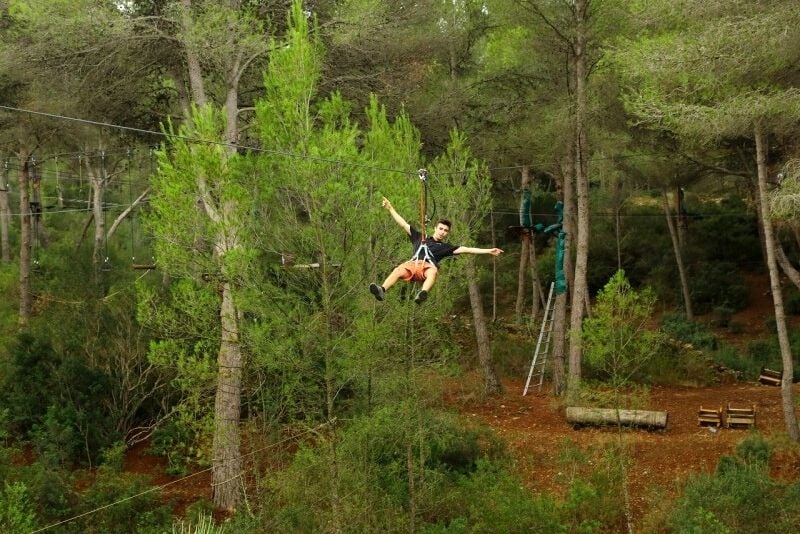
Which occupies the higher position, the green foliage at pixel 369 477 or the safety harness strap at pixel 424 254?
the safety harness strap at pixel 424 254

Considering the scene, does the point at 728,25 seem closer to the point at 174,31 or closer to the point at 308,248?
the point at 308,248

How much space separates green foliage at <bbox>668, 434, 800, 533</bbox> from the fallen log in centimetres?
288

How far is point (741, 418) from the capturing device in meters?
16.8

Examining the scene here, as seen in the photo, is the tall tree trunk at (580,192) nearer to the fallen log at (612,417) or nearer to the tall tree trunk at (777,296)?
the fallen log at (612,417)

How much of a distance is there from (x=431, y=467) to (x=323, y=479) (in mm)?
3233

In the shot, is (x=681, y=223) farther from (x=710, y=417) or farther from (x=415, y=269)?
(x=415, y=269)

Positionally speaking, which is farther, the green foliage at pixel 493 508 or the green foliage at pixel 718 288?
the green foliage at pixel 718 288

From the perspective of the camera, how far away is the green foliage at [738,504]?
1306 centimetres

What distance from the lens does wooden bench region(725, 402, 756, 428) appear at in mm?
16703

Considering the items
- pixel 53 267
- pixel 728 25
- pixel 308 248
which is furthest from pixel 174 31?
pixel 53 267

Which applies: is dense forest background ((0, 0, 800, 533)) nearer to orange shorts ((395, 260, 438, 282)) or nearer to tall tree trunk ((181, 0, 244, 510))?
tall tree trunk ((181, 0, 244, 510))

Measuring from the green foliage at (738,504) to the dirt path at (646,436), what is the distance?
815mm

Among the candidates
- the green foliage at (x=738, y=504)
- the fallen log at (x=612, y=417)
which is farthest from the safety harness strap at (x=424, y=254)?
the fallen log at (x=612, y=417)

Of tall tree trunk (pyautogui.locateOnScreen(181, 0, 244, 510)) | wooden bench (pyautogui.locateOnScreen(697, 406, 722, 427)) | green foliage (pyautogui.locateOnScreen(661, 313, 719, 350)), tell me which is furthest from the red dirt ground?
green foliage (pyautogui.locateOnScreen(661, 313, 719, 350))
